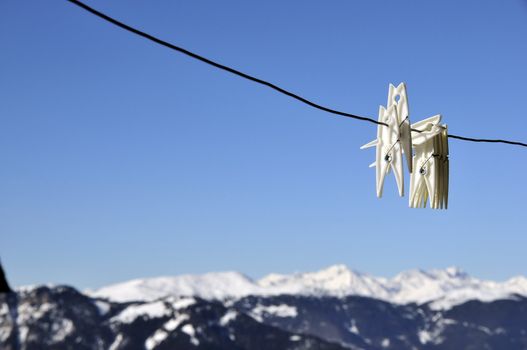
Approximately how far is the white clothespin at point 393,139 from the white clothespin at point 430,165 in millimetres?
377

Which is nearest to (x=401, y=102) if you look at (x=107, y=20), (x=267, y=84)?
(x=267, y=84)

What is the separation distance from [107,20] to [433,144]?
5.00 m

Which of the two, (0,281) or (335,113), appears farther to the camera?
(335,113)

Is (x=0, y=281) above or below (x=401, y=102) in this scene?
below

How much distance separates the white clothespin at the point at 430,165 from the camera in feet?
34.3

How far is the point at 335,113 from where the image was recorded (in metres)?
9.20

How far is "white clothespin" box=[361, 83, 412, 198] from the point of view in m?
10.1

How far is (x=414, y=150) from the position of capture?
36.0 ft

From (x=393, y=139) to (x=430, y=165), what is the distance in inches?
29.0

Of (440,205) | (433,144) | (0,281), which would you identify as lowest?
(0,281)

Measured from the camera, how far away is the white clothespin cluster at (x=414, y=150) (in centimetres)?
1010

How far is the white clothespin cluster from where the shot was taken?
10.1m

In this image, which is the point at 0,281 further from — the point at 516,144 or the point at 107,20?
the point at 516,144

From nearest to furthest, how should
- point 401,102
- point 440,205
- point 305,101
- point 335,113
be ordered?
point 305,101, point 335,113, point 401,102, point 440,205
